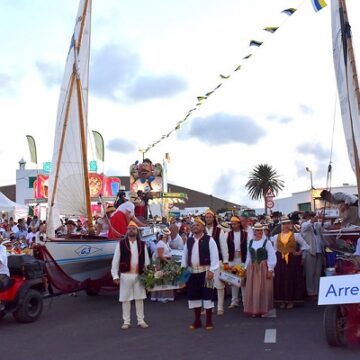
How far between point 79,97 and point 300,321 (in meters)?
7.48

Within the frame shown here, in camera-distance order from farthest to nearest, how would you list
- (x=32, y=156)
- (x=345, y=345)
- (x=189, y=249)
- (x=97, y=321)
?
(x=32, y=156) → (x=97, y=321) → (x=189, y=249) → (x=345, y=345)

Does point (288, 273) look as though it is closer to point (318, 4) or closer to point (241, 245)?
point (241, 245)

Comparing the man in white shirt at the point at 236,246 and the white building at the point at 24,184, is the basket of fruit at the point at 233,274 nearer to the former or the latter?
the man in white shirt at the point at 236,246

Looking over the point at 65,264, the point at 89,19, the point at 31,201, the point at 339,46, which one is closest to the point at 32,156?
the point at 31,201

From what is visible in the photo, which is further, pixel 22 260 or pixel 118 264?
pixel 22 260

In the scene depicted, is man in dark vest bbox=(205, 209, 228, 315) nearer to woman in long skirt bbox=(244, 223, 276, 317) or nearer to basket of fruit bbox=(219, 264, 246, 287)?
basket of fruit bbox=(219, 264, 246, 287)

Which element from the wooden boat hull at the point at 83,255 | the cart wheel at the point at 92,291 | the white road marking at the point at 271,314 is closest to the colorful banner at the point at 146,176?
the cart wheel at the point at 92,291

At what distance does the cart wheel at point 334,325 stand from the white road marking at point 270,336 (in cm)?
79

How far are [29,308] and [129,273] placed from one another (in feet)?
6.82

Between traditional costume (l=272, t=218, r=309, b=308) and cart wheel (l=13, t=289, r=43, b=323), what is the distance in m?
4.25

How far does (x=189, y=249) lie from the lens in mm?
8367

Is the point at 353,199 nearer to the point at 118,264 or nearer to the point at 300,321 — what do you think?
the point at 300,321

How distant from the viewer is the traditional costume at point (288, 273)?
9.81m

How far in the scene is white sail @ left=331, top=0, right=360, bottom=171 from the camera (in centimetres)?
816
